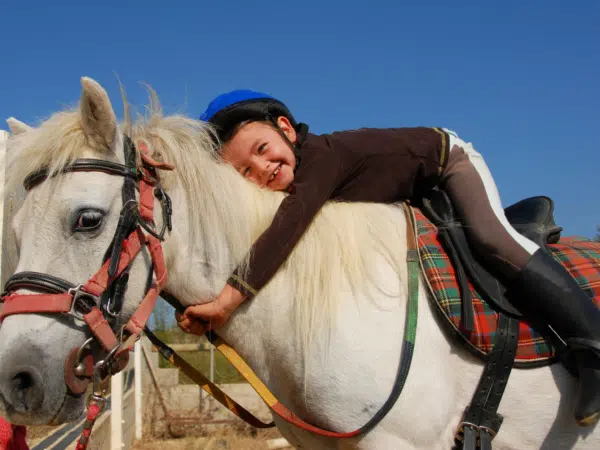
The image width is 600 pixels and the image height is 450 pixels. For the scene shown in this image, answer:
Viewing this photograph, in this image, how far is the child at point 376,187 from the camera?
6.67 feet

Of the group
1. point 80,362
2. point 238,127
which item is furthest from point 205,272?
point 238,127

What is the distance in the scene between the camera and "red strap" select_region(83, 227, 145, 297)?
1.83 meters

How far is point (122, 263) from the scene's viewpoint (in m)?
Result: 1.91

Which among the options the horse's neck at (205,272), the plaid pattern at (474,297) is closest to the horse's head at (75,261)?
the horse's neck at (205,272)

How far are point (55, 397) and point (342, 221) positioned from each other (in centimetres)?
128

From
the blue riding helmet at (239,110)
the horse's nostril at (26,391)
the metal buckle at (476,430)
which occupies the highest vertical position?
the blue riding helmet at (239,110)

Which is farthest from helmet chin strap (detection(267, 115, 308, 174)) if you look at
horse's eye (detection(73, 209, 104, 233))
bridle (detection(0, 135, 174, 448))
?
horse's eye (detection(73, 209, 104, 233))

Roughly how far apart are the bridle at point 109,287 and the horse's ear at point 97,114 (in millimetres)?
97

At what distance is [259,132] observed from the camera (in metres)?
2.36

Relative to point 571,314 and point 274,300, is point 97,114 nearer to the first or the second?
point 274,300

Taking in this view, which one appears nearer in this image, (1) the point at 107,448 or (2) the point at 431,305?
(2) the point at 431,305

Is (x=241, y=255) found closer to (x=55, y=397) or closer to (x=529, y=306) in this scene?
(x=55, y=397)

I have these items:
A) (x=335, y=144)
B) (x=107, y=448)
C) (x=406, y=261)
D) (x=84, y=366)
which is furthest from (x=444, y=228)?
(x=107, y=448)

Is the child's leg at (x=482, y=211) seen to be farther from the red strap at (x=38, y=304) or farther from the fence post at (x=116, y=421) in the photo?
the fence post at (x=116, y=421)
